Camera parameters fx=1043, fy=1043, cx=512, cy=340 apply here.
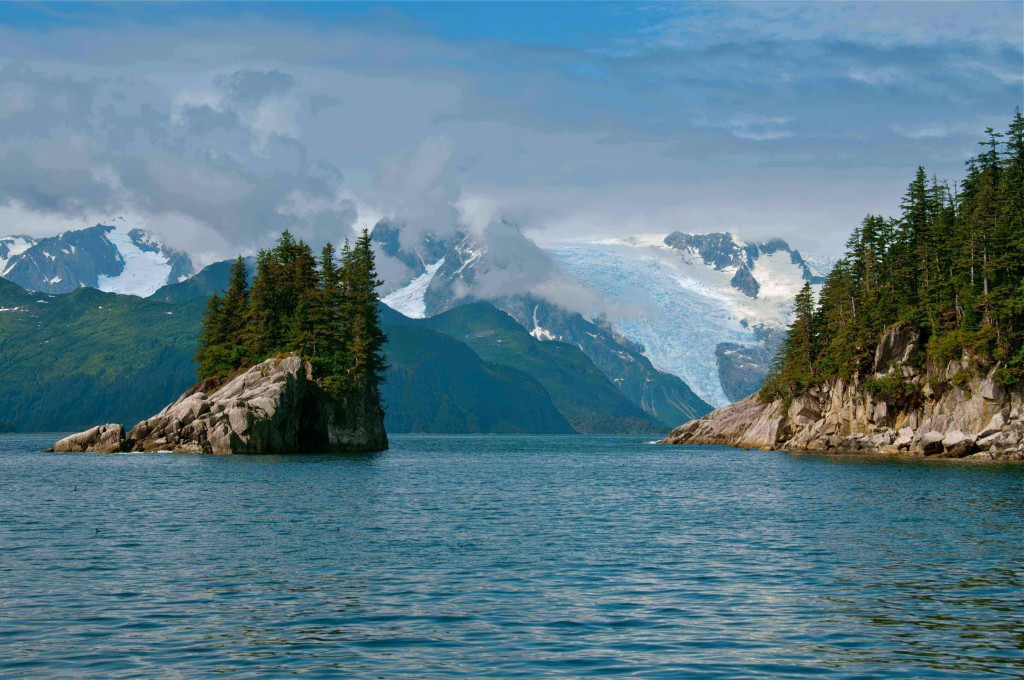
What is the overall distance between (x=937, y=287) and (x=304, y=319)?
9273 cm

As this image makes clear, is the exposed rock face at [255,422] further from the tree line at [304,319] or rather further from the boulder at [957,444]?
the boulder at [957,444]

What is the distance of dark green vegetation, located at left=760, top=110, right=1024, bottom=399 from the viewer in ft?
432

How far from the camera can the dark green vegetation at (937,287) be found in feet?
432

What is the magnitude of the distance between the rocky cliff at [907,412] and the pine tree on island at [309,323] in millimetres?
72411

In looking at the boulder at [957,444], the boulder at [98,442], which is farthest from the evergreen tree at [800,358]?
the boulder at [98,442]

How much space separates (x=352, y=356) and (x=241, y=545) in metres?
114

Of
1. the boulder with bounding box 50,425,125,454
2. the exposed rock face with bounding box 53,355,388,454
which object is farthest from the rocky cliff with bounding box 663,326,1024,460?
the boulder with bounding box 50,425,125,454

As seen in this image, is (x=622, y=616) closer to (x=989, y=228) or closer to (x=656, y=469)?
(x=656, y=469)

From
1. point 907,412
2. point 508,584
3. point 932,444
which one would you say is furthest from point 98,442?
point 508,584

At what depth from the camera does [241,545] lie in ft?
160

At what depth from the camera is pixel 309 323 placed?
527 feet

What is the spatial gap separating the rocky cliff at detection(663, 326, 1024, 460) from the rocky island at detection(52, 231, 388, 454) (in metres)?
72.4

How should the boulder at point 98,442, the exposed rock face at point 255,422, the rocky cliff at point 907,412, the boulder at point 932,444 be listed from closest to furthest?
the rocky cliff at point 907,412, the boulder at point 932,444, the exposed rock face at point 255,422, the boulder at point 98,442

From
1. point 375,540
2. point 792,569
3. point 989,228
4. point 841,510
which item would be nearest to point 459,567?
point 375,540
